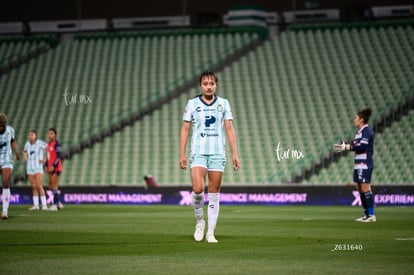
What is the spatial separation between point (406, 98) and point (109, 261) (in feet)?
91.2

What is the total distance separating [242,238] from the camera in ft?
46.3

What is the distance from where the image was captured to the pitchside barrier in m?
29.6

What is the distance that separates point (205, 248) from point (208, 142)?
183 cm

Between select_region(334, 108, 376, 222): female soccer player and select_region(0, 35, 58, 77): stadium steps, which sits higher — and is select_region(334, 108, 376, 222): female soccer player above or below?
below

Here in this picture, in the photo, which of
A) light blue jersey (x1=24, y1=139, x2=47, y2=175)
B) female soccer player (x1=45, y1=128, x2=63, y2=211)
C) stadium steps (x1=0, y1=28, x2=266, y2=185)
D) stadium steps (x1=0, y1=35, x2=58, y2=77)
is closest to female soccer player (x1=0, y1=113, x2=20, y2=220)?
female soccer player (x1=45, y1=128, x2=63, y2=211)

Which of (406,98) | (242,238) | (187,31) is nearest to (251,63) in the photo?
(187,31)

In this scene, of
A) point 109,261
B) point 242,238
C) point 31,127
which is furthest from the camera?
point 31,127

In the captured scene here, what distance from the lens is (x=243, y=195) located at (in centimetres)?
3131

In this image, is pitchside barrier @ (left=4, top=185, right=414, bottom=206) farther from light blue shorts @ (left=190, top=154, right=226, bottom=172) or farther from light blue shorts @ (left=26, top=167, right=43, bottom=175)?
light blue shorts @ (left=190, top=154, right=226, bottom=172)

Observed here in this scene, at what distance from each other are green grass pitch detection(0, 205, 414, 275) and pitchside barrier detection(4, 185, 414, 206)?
11038 mm

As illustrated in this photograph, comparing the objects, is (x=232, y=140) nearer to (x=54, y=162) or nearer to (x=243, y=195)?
(x=54, y=162)

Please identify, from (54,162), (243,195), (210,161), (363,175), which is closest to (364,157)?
(363,175)

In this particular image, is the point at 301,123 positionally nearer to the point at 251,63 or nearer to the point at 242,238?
the point at 251,63

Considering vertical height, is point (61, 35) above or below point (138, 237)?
above
